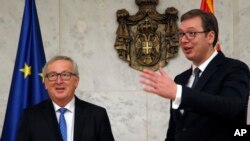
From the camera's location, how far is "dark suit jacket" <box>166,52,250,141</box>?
1.65 metres

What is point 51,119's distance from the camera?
8.16 feet

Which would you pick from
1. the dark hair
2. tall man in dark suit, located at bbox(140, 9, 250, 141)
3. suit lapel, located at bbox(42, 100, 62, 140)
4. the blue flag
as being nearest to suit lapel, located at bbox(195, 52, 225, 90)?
tall man in dark suit, located at bbox(140, 9, 250, 141)

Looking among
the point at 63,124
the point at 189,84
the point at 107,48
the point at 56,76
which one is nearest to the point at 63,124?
the point at 63,124

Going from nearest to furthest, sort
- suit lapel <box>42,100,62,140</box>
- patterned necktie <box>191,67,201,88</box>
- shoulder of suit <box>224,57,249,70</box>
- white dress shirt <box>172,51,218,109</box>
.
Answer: white dress shirt <box>172,51,218,109</box>
shoulder of suit <box>224,57,249,70</box>
patterned necktie <box>191,67,201,88</box>
suit lapel <box>42,100,62,140</box>

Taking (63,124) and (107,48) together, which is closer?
(63,124)

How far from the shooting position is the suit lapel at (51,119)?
7.99 ft

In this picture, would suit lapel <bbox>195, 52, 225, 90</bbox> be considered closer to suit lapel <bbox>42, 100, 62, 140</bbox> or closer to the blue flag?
suit lapel <bbox>42, 100, 62, 140</bbox>

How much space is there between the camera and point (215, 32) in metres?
1.98

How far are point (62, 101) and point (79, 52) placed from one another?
52.3 inches

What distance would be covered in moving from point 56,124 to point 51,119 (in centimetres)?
5

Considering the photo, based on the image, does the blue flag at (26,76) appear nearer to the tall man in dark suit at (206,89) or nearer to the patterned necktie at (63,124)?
the patterned necktie at (63,124)

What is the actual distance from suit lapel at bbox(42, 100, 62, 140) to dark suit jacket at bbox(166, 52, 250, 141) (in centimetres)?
74

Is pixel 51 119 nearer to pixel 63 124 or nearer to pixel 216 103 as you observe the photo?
pixel 63 124

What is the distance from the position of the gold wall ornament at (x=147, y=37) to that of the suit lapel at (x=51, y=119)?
4.22 ft
